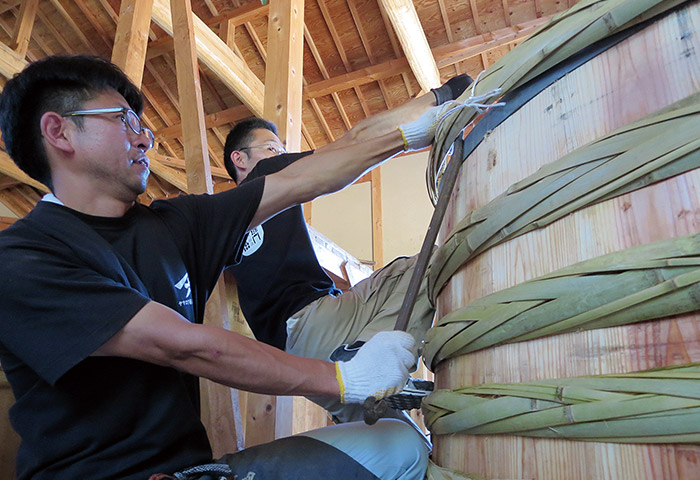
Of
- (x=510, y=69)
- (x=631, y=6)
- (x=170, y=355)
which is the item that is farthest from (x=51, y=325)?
(x=631, y=6)

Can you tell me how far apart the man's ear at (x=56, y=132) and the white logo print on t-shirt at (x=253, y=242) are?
68 cm

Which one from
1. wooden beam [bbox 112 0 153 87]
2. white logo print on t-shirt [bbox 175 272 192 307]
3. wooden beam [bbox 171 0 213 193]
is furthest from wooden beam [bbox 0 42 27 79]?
white logo print on t-shirt [bbox 175 272 192 307]

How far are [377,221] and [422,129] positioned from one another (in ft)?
20.4

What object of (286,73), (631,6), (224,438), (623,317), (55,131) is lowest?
(224,438)

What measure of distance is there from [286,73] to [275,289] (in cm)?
129

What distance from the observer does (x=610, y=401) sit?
2.21 feet

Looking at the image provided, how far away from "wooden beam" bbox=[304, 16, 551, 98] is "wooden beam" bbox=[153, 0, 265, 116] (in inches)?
70.2

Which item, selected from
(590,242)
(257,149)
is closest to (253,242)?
(257,149)

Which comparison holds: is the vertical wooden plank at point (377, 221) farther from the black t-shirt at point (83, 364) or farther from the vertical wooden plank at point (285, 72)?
the black t-shirt at point (83, 364)

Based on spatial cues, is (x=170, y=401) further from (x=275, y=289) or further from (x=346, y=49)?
(x=346, y=49)

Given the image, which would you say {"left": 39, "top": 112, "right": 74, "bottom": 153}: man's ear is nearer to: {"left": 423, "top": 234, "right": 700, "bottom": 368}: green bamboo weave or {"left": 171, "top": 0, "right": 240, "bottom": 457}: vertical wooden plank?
{"left": 171, "top": 0, "right": 240, "bottom": 457}: vertical wooden plank

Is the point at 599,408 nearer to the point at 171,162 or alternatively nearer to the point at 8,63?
the point at 8,63

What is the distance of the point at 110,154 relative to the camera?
144 centimetres

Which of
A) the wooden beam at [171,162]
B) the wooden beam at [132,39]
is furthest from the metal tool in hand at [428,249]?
the wooden beam at [171,162]
